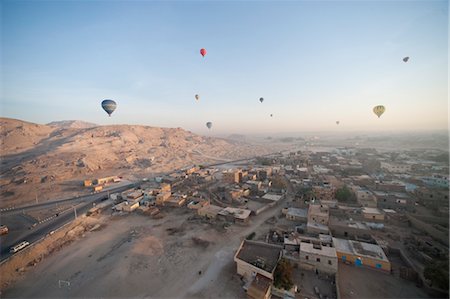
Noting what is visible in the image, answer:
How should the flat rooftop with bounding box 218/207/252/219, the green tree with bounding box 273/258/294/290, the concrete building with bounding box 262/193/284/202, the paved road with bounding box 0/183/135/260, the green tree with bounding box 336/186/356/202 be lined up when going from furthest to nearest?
the concrete building with bounding box 262/193/284/202 → the green tree with bounding box 336/186/356/202 → the flat rooftop with bounding box 218/207/252/219 → the paved road with bounding box 0/183/135/260 → the green tree with bounding box 273/258/294/290

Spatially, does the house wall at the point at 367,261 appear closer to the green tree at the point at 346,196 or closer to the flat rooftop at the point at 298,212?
the flat rooftop at the point at 298,212

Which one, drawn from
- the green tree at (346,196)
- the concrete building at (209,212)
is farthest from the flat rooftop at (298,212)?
the concrete building at (209,212)

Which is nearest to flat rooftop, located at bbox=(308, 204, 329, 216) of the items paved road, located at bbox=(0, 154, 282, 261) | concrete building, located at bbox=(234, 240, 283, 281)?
concrete building, located at bbox=(234, 240, 283, 281)

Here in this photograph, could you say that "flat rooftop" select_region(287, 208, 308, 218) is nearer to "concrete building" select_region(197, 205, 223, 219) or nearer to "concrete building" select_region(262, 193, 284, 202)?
"concrete building" select_region(262, 193, 284, 202)

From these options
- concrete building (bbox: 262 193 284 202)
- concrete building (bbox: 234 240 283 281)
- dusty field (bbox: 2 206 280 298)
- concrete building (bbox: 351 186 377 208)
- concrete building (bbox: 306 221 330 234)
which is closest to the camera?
dusty field (bbox: 2 206 280 298)

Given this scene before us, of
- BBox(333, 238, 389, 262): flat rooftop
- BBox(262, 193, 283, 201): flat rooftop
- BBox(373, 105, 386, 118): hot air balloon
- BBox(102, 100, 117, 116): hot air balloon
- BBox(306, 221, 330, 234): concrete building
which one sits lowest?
BBox(333, 238, 389, 262): flat rooftop

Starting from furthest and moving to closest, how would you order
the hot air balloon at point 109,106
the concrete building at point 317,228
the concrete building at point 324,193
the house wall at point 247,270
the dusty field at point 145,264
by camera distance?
the hot air balloon at point 109,106, the concrete building at point 324,193, the concrete building at point 317,228, the dusty field at point 145,264, the house wall at point 247,270
